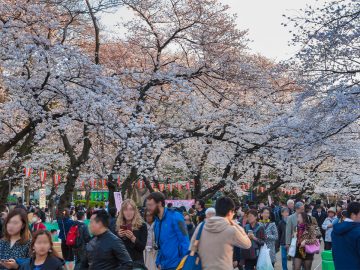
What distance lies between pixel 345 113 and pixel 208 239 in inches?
332

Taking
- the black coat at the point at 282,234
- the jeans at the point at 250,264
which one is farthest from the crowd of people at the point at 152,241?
the black coat at the point at 282,234

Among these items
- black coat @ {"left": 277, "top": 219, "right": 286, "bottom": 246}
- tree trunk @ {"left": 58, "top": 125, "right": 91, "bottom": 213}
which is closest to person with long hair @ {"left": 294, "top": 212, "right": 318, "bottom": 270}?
black coat @ {"left": 277, "top": 219, "right": 286, "bottom": 246}

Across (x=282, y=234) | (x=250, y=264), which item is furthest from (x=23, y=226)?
(x=282, y=234)

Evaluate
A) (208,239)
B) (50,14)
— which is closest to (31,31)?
(50,14)

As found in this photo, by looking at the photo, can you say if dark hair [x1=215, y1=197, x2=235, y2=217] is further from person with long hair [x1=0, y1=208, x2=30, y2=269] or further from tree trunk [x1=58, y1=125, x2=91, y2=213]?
tree trunk [x1=58, y1=125, x2=91, y2=213]

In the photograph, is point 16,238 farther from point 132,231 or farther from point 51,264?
point 132,231

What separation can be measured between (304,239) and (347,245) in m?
4.41

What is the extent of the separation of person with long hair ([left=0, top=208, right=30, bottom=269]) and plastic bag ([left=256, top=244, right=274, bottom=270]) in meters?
4.64

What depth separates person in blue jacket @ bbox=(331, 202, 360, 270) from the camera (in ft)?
18.1

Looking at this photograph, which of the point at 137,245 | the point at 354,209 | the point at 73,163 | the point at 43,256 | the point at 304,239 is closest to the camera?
the point at 43,256

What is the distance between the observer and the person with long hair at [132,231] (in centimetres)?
653

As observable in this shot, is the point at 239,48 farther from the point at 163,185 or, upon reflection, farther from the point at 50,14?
the point at 163,185

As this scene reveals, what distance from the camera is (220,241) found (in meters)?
5.12

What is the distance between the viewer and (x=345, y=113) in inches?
498
